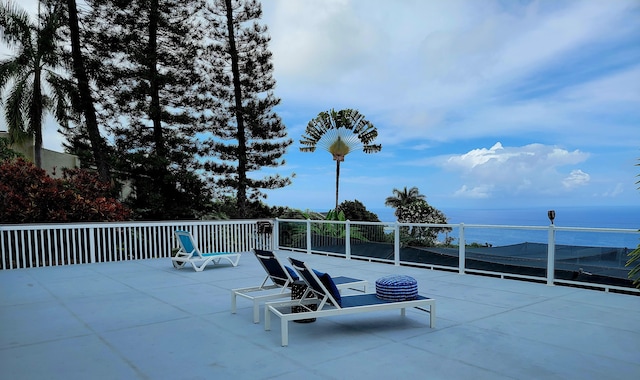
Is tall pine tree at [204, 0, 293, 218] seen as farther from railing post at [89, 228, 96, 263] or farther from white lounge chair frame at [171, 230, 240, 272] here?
white lounge chair frame at [171, 230, 240, 272]

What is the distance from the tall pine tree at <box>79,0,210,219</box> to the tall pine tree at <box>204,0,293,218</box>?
72 centimetres

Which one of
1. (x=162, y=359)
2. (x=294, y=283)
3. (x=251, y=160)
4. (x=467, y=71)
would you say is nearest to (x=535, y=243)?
(x=294, y=283)

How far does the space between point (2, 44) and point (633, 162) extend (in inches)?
706

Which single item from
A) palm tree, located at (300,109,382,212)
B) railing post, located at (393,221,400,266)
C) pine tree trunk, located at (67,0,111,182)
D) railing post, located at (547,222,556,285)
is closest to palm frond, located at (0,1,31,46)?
pine tree trunk, located at (67,0,111,182)

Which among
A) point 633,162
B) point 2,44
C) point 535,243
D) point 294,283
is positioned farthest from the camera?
point 2,44

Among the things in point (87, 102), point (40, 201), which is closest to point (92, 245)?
point (40, 201)

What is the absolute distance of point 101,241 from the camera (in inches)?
425

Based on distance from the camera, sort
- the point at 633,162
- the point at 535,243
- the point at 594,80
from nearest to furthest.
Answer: the point at 633,162, the point at 535,243, the point at 594,80

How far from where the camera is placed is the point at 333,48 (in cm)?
1546

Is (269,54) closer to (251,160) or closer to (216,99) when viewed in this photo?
(216,99)

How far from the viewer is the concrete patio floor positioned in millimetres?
3314

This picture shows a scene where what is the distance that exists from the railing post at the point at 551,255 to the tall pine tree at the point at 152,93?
12.9m

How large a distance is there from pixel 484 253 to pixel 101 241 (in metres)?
9.06

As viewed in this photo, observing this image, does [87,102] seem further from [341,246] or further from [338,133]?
[341,246]
